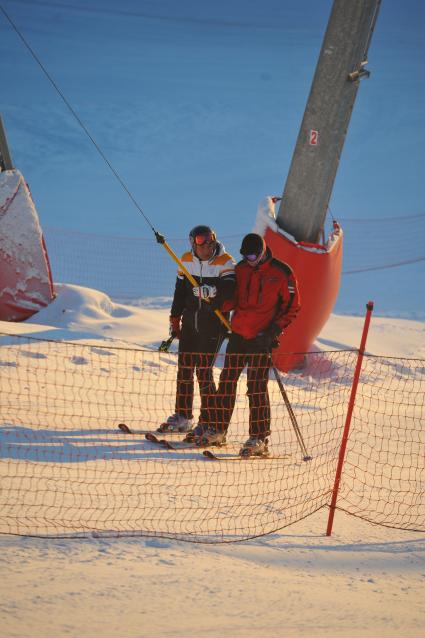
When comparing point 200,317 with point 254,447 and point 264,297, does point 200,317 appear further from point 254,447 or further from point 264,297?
point 254,447

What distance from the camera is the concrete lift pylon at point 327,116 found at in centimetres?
939

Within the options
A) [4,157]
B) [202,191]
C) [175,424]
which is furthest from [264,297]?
[202,191]

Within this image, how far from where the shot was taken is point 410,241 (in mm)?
21188

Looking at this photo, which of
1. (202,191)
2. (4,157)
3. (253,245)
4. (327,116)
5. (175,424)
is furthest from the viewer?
(202,191)

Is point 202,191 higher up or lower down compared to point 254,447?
higher up

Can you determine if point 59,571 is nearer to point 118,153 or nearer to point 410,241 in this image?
point 410,241

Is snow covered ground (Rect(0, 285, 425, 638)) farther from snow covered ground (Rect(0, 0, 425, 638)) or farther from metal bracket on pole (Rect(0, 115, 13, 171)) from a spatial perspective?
metal bracket on pole (Rect(0, 115, 13, 171))

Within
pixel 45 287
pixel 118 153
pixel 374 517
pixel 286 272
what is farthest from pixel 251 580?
pixel 118 153

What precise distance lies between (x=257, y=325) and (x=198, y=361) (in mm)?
577

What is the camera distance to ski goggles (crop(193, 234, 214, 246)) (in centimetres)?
578

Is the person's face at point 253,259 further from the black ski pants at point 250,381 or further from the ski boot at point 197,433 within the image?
the ski boot at point 197,433

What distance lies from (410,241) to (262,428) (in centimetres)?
1642

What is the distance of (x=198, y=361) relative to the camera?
19.8 feet

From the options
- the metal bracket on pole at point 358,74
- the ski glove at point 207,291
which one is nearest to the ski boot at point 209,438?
the ski glove at point 207,291
